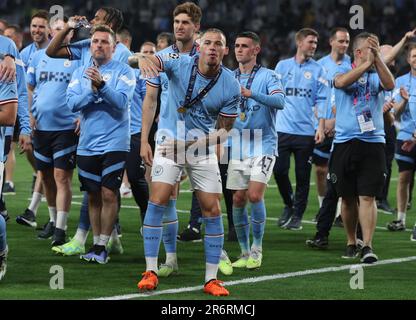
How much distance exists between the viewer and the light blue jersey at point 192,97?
8.81 meters

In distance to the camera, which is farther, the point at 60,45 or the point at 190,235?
the point at 190,235

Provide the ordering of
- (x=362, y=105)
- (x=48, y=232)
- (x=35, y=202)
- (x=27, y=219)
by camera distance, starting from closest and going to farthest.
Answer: (x=362, y=105)
(x=48, y=232)
(x=27, y=219)
(x=35, y=202)

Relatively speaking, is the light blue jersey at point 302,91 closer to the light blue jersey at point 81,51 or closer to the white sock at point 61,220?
the light blue jersey at point 81,51

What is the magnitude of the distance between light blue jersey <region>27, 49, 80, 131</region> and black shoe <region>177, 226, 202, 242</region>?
1745 mm

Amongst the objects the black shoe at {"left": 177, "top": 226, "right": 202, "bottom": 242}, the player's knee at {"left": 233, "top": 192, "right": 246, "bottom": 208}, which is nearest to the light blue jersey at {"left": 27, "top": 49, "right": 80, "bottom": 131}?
the black shoe at {"left": 177, "top": 226, "right": 202, "bottom": 242}

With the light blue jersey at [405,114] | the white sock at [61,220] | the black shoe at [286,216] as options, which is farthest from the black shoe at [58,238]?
the light blue jersey at [405,114]

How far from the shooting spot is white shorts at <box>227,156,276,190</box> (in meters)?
10.4

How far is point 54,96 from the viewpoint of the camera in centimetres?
1152

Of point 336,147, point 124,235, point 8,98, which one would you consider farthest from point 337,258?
point 8,98

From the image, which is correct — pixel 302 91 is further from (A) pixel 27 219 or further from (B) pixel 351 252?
Answer: (A) pixel 27 219

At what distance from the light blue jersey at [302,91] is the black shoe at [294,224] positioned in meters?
1.13

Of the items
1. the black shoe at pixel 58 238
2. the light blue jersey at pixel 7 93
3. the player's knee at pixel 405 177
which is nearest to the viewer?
the light blue jersey at pixel 7 93

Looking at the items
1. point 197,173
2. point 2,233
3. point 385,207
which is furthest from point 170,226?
point 385,207

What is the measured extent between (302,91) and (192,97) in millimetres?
5242
